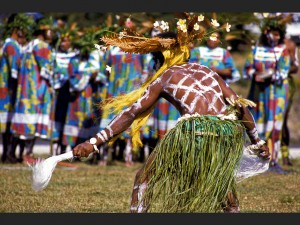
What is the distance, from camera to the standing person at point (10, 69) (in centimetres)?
1267

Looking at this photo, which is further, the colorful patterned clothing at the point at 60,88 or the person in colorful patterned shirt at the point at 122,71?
the colorful patterned clothing at the point at 60,88

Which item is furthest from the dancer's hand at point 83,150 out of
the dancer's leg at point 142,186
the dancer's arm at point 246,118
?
the dancer's arm at point 246,118

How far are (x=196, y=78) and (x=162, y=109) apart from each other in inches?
223

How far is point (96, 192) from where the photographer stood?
9453mm

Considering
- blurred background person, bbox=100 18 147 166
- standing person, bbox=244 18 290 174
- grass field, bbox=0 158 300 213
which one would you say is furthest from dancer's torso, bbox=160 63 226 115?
blurred background person, bbox=100 18 147 166

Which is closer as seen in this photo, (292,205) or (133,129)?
(133,129)

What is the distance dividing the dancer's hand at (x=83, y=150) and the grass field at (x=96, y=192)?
141 cm

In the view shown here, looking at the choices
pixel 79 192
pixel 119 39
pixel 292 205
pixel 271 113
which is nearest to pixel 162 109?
pixel 271 113

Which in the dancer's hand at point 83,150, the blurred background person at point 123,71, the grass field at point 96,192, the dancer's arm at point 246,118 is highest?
the blurred background person at point 123,71

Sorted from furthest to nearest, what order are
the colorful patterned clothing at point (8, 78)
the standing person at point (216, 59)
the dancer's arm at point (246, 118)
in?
the colorful patterned clothing at point (8, 78) → the standing person at point (216, 59) → the dancer's arm at point (246, 118)

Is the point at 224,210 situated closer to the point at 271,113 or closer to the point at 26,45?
the point at 271,113

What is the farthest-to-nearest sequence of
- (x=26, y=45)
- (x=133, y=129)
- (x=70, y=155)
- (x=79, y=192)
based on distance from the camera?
(x=26, y=45), (x=79, y=192), (x=133, y=129), (x=70, y=155)

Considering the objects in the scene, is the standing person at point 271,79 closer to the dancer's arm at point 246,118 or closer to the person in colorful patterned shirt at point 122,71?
the person in colorful patterned shirt at point 122,71

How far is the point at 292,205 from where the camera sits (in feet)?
28.3
